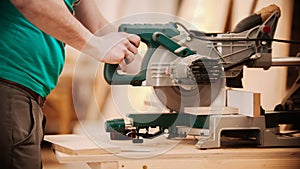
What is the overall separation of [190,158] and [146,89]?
0.62 metres

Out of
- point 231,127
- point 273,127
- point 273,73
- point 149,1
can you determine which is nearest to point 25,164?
point 231,127

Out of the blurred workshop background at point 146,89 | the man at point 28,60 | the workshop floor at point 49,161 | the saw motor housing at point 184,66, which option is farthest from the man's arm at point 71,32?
the workshop floor at point 49,161

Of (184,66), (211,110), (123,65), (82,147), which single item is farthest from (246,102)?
(82,147)

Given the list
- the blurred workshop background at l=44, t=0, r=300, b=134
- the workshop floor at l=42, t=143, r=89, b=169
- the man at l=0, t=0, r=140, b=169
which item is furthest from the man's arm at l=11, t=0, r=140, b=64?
the workshop floor at l=42, t=143, r=89, b=169

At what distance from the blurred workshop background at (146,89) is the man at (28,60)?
0.47 metres

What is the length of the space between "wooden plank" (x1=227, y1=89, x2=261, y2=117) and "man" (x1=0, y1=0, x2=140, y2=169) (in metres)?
0.37

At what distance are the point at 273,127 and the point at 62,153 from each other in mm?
602

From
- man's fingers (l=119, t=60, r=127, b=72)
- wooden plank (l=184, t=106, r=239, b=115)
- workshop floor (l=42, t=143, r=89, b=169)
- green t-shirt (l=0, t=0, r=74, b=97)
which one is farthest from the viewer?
workshop floor (l=42, t=143, r=89, b=169)

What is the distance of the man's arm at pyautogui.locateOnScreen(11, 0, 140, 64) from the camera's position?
1124 mm

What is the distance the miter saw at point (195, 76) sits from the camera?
1420 millimetres

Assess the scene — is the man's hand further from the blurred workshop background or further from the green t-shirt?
the blurred workshop background

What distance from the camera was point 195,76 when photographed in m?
1.41

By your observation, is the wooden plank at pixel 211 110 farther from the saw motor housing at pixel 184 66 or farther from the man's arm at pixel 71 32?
the man's arm at pixel 71 32

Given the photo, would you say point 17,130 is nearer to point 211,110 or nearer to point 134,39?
point 134,39
